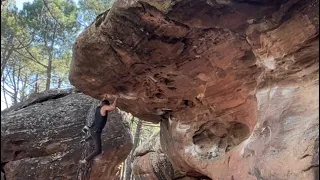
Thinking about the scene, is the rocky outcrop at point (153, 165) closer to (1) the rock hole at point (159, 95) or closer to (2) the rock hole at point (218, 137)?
(2) the rock hole at point (218, 137)

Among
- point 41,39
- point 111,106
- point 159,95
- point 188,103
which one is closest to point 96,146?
point 111,106

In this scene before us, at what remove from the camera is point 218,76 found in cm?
561

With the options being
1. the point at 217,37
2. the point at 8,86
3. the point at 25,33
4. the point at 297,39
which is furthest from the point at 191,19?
the point at 8,86

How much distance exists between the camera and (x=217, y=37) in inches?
193

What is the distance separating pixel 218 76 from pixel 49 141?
152 inches

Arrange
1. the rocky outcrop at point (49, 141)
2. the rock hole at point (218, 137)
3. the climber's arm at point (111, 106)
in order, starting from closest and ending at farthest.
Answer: the rock hole at point (218, 137) < the climber's arm at point (111, 106) < the rocky outcrop at point (49, 141)

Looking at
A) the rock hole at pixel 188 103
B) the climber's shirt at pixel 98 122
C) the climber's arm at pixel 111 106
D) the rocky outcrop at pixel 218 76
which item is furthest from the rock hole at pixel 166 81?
the climber's shirt at pixel 98 122

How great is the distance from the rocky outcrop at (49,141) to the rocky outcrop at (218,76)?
1.14 m

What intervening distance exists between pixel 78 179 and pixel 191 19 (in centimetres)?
465

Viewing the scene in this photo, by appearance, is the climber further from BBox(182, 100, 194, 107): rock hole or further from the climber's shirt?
BBox(182, 100, 194, 107): rock hole

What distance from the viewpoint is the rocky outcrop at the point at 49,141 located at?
7.44 m

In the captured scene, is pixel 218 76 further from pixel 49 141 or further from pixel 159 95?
pixel 49 141

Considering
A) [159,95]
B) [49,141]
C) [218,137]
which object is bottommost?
[218,137]

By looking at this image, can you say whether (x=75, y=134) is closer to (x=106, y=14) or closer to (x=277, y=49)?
(x=106, y=14)
